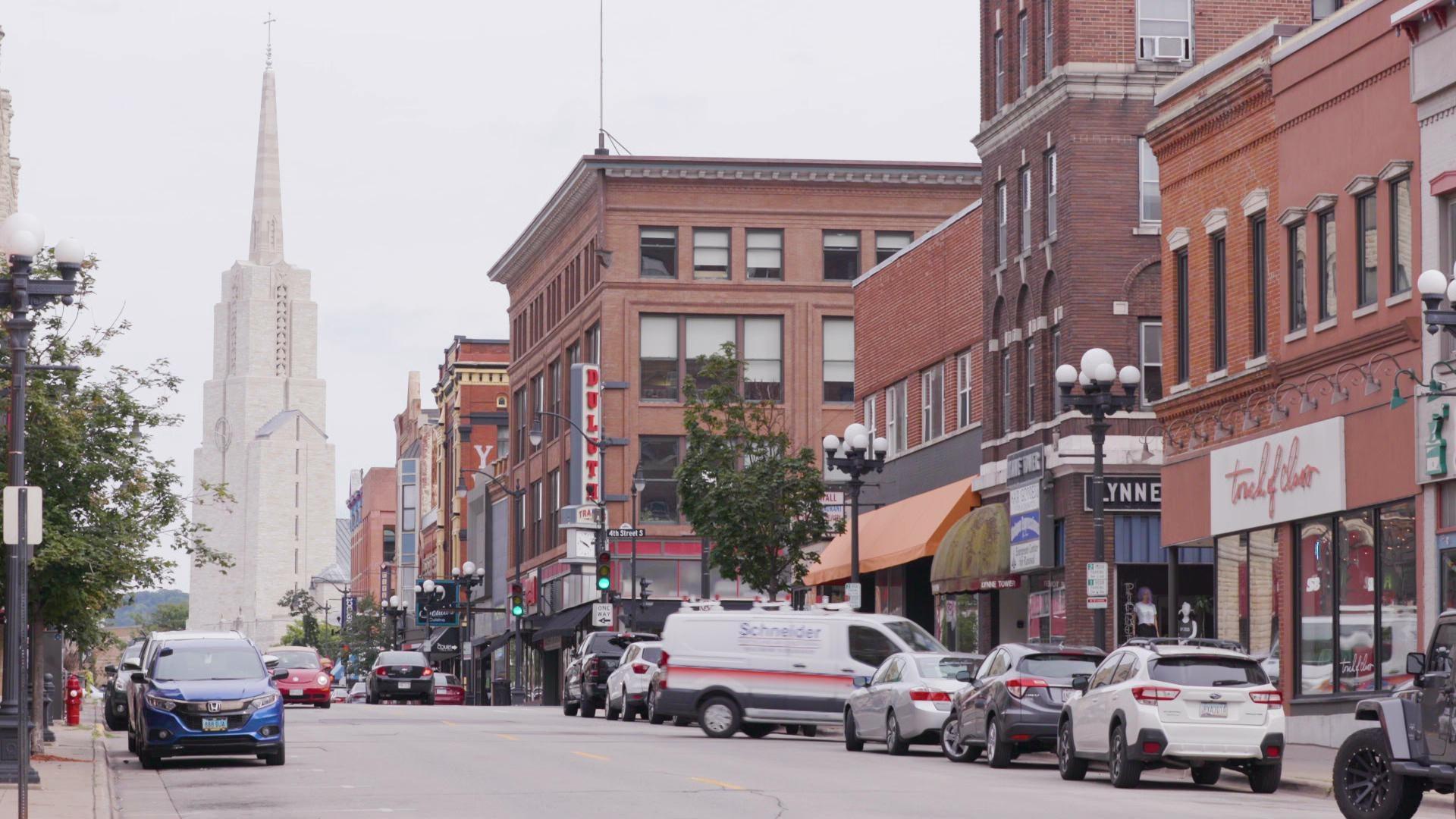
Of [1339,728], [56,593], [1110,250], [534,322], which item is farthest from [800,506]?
[534,322]

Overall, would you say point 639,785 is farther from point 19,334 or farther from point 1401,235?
point 1401,235

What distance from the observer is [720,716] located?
3369 centimetres

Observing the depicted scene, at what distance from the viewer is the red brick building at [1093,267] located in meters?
41.8

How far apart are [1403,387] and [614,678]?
62.2ft

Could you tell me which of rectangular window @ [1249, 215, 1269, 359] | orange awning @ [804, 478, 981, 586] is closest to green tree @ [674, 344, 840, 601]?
orange awning @ [804, 478, 981, 586]

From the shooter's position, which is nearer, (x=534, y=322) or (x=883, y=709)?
(x=883, y=709)

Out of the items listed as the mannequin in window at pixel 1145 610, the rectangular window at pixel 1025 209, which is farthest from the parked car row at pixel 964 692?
the rectangular window at pixel 1025 209

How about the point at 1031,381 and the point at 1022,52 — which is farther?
the point at 1022,52

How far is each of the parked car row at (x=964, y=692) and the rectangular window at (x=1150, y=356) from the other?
31.4ft

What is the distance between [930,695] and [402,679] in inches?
1445

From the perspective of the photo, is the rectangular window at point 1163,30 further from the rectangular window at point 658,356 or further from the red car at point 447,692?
the rectangular window at point 658,356

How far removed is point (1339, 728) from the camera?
3084 centimetres

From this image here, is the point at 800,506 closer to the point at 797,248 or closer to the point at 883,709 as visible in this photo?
the point at 883,709

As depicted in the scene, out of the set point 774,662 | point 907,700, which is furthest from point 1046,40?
point 907,700
